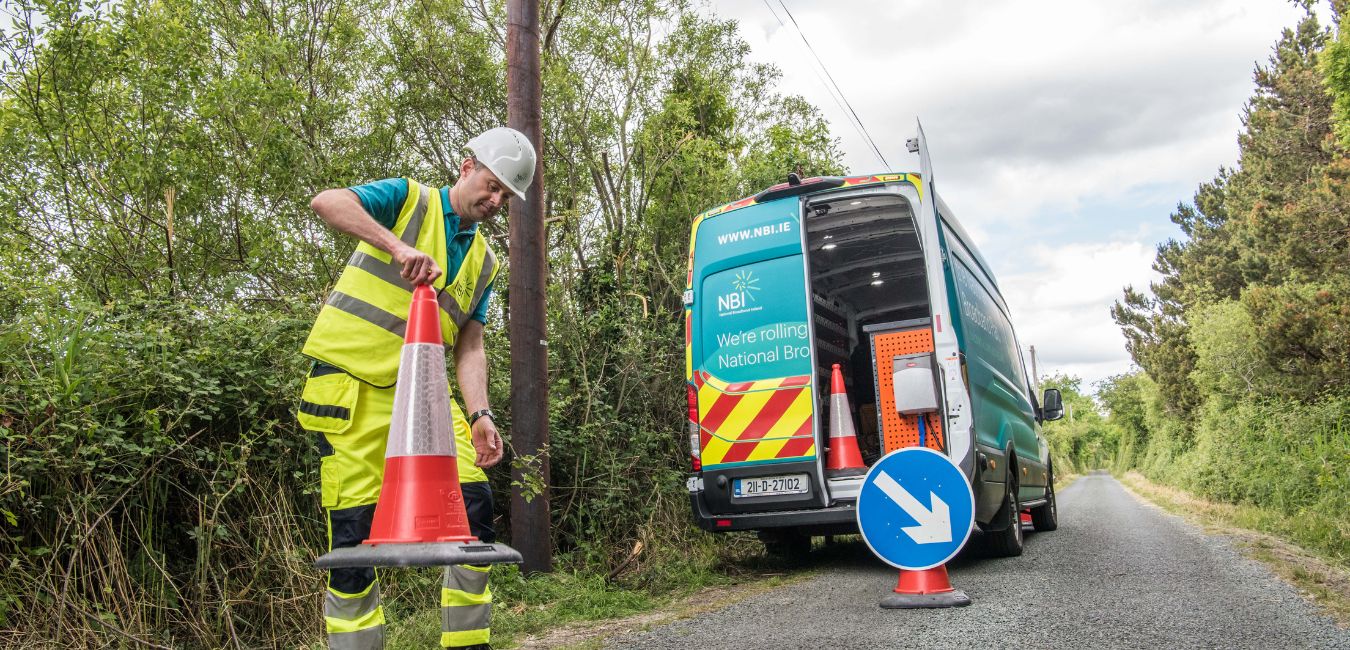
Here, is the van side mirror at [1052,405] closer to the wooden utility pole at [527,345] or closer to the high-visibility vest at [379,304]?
the wooden utility pole at [527,345]

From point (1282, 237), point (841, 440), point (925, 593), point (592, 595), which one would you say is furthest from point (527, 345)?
point (1282, 237)

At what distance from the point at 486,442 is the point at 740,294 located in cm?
332

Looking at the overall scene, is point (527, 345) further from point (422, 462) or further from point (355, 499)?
point (422, 462)

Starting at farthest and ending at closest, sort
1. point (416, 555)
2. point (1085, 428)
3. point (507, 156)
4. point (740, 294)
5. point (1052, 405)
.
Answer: point (1085, 428), point (1052, 405), point (740, 294), point (507, 156), point (416, 555)

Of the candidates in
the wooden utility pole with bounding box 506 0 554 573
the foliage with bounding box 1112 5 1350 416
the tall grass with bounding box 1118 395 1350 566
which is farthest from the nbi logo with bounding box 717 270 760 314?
the foliage with bounding box 1112 5 1350 416

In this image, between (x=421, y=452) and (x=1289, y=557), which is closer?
(x=421, y=452)

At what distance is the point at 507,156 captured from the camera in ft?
9.53

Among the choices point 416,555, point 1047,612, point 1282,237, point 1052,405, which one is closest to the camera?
point 416,555

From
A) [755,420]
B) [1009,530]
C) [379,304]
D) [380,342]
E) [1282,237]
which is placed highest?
[1282,237]

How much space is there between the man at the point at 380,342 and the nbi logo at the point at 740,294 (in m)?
3.26

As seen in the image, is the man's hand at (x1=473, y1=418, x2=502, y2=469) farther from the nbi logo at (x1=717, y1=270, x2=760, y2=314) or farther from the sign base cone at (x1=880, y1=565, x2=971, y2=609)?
the nbi logo at (x1=717, y1=270, x2=760, y2=314)

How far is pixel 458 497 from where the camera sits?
2.57 meters

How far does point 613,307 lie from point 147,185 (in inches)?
148

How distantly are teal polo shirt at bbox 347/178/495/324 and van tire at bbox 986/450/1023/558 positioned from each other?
503cm
